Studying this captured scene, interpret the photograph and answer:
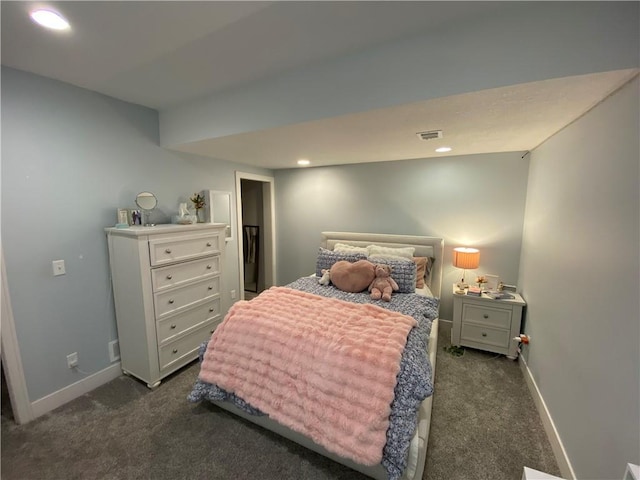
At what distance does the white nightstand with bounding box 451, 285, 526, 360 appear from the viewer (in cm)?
255

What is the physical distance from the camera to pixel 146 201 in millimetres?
2424

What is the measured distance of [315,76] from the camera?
172 cm

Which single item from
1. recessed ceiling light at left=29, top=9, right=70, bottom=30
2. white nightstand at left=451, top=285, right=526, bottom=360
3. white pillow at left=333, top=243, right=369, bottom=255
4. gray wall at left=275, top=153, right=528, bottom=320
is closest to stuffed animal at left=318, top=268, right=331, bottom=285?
white pillow at left=333, top=243, right=369, bottom=255

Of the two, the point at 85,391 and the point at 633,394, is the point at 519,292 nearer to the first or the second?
the point at 633,394

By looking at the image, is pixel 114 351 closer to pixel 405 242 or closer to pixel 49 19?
pixel 49 19

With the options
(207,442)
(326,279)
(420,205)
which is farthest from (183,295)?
(420,205)

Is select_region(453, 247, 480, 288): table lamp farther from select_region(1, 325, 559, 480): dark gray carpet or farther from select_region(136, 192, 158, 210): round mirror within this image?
select_region(136, 192, 158, 210): round mirror

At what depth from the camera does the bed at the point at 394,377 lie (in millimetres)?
1319

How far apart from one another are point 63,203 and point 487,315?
3.86 metres

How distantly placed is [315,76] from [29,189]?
2129 mm

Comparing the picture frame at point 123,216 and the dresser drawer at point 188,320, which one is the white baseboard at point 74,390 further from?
the picture frame at point 123,216

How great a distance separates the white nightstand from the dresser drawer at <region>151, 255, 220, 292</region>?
256 centimetres

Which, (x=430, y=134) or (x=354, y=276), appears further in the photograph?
(x=354, y=276)

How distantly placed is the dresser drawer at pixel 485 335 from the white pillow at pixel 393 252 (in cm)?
92
